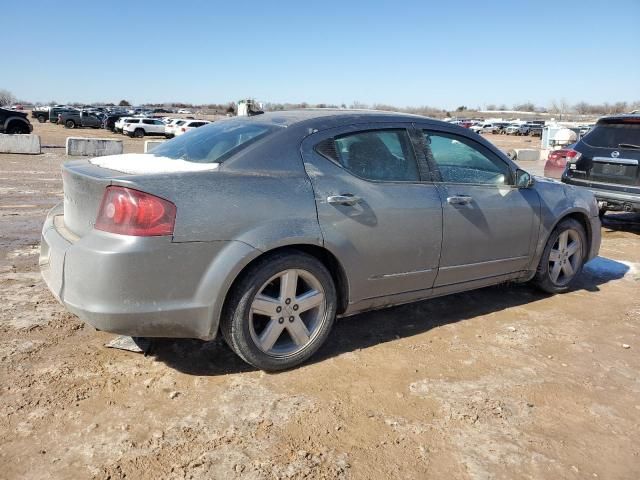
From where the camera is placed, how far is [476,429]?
9.38ft

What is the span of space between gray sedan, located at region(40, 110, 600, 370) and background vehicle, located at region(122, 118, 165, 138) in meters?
35.0

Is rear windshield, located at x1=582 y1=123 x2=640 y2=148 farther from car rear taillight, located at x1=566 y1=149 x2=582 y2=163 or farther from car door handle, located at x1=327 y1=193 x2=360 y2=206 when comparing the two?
car door handle, located at x1=327 y1=193 x2=360 y2=206

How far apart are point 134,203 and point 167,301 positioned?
557mm

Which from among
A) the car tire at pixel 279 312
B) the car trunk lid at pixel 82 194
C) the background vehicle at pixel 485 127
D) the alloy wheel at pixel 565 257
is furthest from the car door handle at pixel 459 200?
the background vehicle at pixel 485 127

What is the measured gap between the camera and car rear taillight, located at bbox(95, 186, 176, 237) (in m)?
2.87

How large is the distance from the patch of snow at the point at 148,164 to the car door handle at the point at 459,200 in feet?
5.71

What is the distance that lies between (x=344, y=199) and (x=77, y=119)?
152ft

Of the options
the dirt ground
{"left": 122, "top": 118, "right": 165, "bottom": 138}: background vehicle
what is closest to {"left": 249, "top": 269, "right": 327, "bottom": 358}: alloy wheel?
the dirt ground

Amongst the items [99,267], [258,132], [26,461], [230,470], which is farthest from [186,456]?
[258,132]

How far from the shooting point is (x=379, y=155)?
12.4ft

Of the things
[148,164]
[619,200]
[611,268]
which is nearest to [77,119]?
[619,200]

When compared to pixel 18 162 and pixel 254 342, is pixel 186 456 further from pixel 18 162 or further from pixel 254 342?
pixel 18 162

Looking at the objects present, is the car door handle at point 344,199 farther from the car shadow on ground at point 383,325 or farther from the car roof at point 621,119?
the car roof at point 621,119

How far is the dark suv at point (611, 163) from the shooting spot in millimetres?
7273
